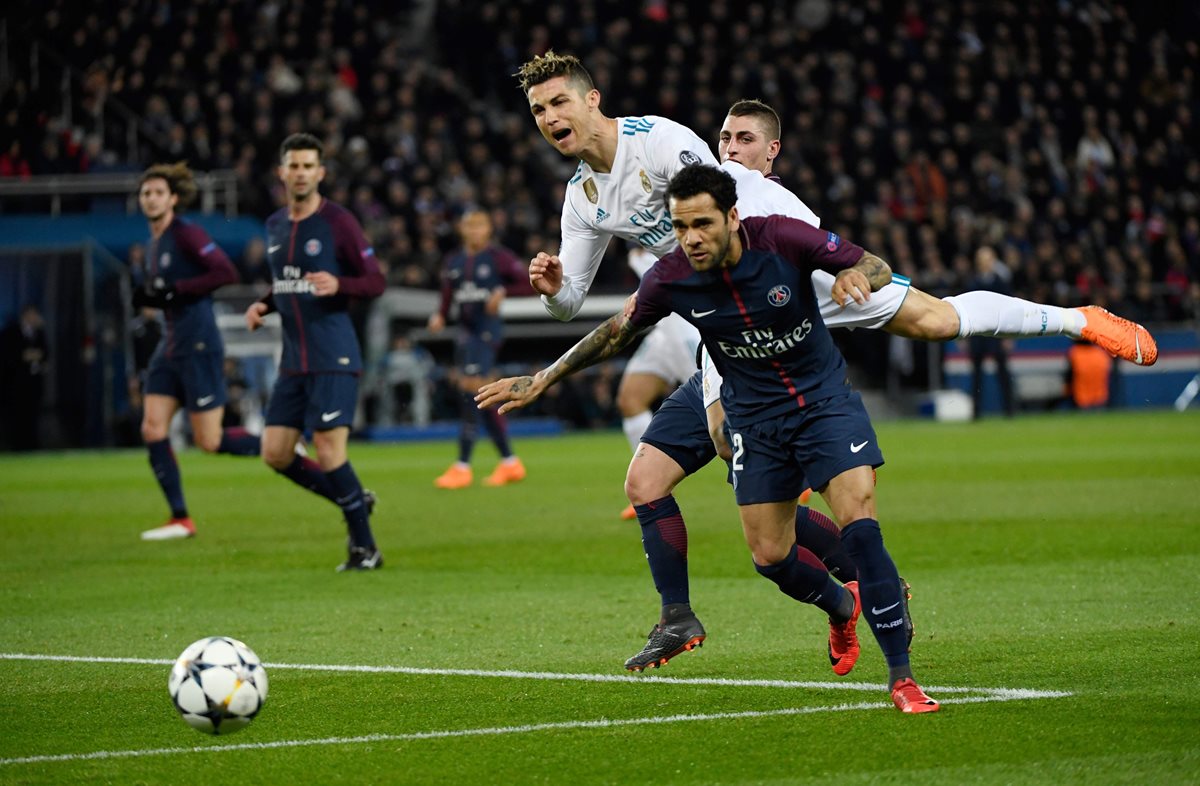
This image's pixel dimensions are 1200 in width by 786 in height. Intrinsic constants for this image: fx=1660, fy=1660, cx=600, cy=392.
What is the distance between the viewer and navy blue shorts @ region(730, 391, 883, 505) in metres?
5.65

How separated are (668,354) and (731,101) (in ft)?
61.1

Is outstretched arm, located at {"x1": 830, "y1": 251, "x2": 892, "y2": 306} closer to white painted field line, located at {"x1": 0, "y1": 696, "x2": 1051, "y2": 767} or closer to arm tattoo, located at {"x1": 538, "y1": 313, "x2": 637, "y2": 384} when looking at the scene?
arm tattoo, located at {"x1": 538, "y1": 313, "x2": 637, "y2": 384}

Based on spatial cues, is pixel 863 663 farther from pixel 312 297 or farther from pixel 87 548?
pixel 87 548

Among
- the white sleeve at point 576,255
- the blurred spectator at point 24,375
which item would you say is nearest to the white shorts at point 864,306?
the white sleeve at point 576,255

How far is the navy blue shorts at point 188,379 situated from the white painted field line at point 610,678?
498cm

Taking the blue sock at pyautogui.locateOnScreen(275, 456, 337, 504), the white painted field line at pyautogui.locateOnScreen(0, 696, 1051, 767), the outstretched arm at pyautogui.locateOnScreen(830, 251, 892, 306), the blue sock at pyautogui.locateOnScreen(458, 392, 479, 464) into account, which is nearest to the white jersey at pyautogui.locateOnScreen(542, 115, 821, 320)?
the outstretched arm at pyautogui.locateOnScreen(830, 251, 892, 306)

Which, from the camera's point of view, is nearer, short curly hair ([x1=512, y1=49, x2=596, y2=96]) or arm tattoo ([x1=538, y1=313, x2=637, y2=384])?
arm tattoo ([x1=538, y1=313, x2=637, y2=384])

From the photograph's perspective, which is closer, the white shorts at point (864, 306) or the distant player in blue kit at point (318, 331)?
the white shorts at point (864, 306)

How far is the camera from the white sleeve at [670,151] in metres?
6.63

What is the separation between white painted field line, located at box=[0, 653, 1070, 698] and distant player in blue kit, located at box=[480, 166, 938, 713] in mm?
418

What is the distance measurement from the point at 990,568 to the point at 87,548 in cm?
641

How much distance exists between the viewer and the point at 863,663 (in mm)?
6562

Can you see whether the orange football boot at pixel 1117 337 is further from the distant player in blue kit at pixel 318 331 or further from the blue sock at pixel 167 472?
the blue sock at pixel 167 472

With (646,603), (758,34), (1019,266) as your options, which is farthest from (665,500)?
(758,34)
